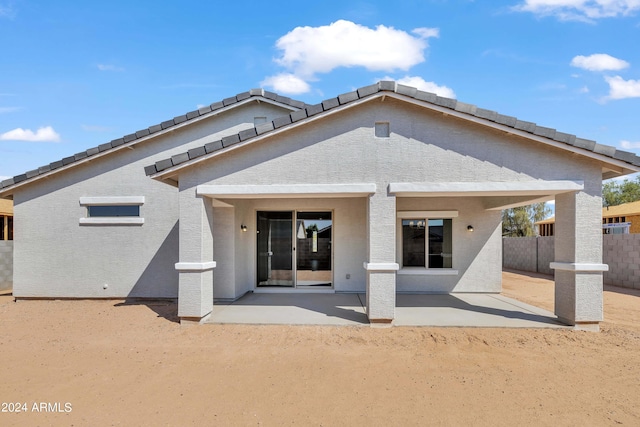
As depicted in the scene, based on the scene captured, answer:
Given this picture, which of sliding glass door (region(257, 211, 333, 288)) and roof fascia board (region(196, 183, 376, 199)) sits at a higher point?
roof fascia board (region(196, 183, 376, 199))

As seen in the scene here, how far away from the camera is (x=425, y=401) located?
13.3 feet

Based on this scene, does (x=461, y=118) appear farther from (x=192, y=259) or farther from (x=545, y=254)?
(x=545, y=254)

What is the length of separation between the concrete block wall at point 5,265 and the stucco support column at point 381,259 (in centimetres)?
1327

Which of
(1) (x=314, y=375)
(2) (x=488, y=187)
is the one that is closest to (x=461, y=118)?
(2) (x=488, y=187)

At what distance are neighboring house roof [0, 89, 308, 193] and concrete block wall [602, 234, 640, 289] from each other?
12.7 m

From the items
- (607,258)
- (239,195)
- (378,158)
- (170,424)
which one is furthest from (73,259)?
(607,258)

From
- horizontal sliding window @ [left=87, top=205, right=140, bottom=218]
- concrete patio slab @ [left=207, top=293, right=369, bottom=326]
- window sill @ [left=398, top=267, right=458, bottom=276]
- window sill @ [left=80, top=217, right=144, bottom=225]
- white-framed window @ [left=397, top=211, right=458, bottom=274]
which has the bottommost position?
concrete patio slab @ [left=207, top=293, right=369, bottom=326]

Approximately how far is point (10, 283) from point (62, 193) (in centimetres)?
555

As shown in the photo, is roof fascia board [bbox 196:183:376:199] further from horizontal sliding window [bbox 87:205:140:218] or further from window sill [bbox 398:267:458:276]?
window sill [bbox 398:267:458:276]

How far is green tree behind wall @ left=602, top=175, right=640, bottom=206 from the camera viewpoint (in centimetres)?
3719

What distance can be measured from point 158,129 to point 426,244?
870 cm

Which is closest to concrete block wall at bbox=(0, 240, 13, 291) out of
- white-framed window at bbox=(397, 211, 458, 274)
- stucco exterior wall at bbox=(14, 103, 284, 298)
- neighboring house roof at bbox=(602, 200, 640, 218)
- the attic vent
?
stucco exterior wall at bbox=(14, 103, 284, 298)

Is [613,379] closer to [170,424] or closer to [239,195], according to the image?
[170,424]

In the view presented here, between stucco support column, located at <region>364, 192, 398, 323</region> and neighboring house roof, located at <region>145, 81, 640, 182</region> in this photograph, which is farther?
stucco support column, located at <region>364, 192, 398, 323</region>
